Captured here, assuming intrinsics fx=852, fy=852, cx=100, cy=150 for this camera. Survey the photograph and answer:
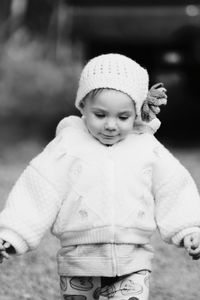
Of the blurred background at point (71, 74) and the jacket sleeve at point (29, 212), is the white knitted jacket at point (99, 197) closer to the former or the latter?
the jacket sleeve at point (29, 212)

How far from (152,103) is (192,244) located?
0.60 m

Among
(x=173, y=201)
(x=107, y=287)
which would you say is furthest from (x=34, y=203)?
(x=173, y=201)

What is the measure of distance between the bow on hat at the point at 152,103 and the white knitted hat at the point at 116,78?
4 cm

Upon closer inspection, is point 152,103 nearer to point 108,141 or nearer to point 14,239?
point 108,141

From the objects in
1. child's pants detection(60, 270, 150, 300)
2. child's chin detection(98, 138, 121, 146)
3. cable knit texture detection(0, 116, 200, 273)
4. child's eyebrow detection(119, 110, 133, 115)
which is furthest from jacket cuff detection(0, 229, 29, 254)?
child's eyebrow detection(119, 110, 133, 115)

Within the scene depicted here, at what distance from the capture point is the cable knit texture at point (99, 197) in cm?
332

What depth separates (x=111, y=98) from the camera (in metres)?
3.33

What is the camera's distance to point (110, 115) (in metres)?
3.34

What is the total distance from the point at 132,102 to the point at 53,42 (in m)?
8.61

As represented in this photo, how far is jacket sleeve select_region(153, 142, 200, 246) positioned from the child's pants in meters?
0.21

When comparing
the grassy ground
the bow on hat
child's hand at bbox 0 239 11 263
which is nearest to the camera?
child's hand at bbox 0 239 11 263

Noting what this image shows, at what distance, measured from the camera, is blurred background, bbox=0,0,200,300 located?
4.93 meters

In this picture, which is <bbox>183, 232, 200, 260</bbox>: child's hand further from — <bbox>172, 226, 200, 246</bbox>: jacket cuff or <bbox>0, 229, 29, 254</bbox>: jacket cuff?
<bbox>0, 229, 29, 254</bbox>: jacket cuff

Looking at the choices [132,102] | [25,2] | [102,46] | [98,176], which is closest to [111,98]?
[132,102]
